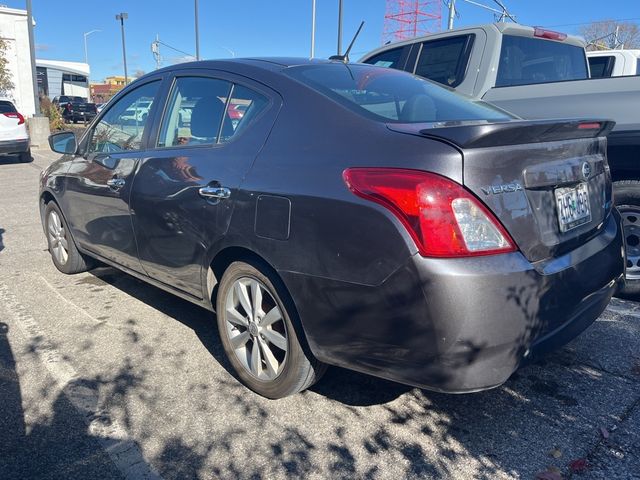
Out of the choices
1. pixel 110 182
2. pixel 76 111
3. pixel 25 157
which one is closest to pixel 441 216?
pixel 110 182

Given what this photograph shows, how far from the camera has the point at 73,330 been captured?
3824mm

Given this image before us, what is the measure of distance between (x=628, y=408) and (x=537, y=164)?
1.40 m

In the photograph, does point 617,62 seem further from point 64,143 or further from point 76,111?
point 76,111

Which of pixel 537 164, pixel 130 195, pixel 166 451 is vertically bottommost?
pixel 166 451

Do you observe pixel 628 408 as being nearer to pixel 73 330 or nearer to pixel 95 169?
Answer: pixel 73 330

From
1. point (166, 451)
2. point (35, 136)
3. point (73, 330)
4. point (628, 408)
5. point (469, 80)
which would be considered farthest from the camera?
point (35, 136)

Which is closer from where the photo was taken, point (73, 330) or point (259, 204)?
point (259, 204)

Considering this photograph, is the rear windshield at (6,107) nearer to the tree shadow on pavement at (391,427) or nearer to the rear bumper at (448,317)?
the tree shadow on pavement at (391,427)

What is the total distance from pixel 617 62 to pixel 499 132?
568 cm

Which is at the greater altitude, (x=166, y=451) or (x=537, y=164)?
(x=537, y=164)

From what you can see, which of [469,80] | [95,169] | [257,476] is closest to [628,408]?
[257,476]

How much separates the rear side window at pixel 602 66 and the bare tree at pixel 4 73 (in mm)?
27136

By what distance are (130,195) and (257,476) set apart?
2022mm

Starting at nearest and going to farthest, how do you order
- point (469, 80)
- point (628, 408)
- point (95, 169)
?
point (628, 408) < point (95, 169) < point (469, 80)
